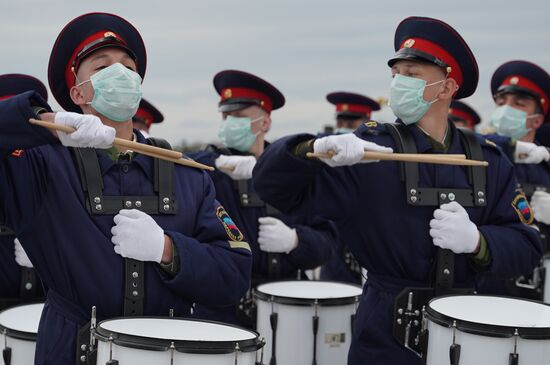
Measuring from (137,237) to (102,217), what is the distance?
22 centimetres

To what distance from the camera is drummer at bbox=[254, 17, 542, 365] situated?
13.8 feet

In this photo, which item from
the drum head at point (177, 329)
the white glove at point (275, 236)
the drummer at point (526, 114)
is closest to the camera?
the drum head at point (177, 329)

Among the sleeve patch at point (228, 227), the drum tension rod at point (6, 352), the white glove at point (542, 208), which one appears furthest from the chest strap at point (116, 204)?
the white glove at point (542, 208)

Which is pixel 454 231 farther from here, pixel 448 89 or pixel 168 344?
pixel 168 344

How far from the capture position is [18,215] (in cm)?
342

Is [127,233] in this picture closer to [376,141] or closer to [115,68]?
[115,68]

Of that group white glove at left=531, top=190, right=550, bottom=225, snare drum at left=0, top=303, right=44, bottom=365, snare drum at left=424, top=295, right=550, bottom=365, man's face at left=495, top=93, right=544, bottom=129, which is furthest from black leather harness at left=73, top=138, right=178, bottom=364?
man's face at left=495, top=93, right=544, bottom=129

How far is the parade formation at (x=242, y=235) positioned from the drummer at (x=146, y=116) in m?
3.61

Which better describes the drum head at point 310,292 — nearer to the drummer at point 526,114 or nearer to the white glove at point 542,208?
the white glove at point 542,208

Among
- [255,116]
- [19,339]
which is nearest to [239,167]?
[255,116]

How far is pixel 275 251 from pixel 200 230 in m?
2.28

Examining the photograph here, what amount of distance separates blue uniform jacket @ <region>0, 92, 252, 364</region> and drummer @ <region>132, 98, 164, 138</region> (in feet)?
17.9

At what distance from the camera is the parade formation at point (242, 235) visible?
341cm

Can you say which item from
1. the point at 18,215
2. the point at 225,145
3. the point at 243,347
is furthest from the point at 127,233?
the point at 225,145
